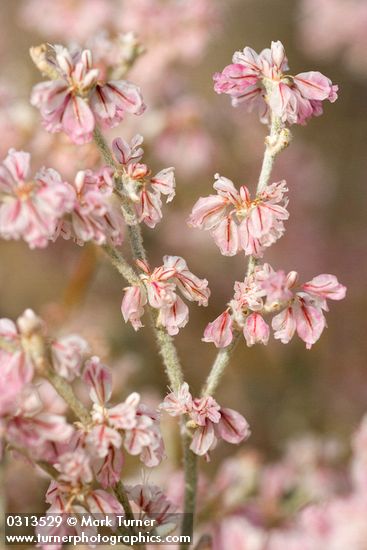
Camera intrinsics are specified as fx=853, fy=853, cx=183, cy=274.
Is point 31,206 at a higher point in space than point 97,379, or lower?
higher

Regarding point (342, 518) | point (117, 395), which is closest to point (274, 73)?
point (342, 518)

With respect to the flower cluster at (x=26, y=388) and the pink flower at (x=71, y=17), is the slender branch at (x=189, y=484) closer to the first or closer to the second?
the flower cluster at (x=26, y=388)

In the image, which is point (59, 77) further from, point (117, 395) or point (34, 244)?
point (117, 395)

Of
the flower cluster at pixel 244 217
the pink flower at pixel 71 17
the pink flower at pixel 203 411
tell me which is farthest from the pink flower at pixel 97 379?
the pink flower at pixel 71 17

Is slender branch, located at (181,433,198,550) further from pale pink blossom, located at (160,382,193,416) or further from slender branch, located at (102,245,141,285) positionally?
slender branch, located at (102,245,141,285)

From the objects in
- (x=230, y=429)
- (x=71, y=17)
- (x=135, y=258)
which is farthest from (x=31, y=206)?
(x=71, y=17)

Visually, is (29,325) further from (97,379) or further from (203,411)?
(203,411)
